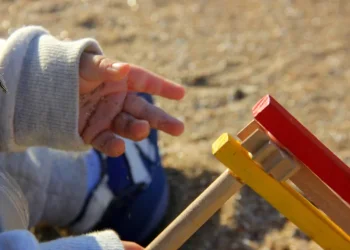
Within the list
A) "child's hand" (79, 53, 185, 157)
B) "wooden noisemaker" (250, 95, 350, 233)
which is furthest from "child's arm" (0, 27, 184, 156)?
"wooden noisemaker" (250, 95, 350, 233)

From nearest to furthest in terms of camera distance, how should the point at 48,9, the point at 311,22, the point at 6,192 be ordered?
the point at 6,192, the point at 311,22, the point at 48,9

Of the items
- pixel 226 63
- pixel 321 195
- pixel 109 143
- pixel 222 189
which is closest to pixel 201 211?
pixel 222 189

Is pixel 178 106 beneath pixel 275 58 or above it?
beneath

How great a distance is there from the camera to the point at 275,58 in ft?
5.80

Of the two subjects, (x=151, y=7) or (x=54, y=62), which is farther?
(x=151, y=7)

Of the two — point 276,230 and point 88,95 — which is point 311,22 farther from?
point 88,95

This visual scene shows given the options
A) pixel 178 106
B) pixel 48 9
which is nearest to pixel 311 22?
pixel 178 106

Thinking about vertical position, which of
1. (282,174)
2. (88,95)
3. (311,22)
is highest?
(311,22)

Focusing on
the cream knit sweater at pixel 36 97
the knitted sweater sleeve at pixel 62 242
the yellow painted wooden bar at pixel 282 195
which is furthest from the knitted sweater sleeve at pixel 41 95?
the yellow painted wooden bar at pixel 282 195

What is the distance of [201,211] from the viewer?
830mm

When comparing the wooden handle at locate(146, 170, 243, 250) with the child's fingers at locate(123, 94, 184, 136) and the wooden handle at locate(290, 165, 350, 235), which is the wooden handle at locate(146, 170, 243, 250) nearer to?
the wooden handle at locate(290, 165, 350, 235)

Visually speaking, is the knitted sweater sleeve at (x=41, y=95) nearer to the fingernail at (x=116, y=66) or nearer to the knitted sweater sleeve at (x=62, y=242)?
the fingernail at (x=116, y=66)

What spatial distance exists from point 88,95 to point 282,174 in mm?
398

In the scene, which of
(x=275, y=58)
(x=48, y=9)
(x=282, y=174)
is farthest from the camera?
(x=48, y=9)
